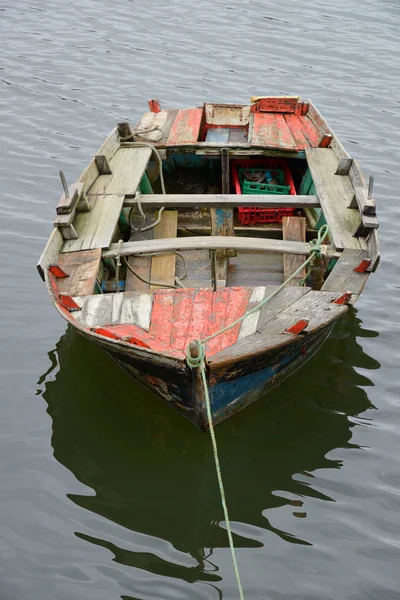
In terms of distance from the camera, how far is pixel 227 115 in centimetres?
952

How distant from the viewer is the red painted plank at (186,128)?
8.35 metres

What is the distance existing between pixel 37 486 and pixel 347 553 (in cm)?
248

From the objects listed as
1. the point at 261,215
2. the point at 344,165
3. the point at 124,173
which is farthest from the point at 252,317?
the point at 124,173

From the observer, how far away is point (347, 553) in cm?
450

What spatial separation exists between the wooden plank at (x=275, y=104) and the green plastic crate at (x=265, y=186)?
126 cm

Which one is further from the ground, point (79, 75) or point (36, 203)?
point (79, 75)

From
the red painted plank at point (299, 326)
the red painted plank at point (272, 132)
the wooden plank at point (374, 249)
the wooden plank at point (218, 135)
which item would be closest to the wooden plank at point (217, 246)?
the wooden plank at point (374, 249)

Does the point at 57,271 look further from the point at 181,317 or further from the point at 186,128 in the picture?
the point at 186,128

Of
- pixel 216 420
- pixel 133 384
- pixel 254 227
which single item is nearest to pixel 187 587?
pixel 216 420

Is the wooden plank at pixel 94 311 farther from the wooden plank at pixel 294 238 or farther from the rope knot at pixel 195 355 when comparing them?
the wooden plank at pixel 294 238

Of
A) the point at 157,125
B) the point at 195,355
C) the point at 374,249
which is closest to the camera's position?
the point at 195,355

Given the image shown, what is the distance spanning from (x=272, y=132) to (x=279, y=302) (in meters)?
4.03

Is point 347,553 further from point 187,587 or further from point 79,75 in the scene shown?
point 79,75

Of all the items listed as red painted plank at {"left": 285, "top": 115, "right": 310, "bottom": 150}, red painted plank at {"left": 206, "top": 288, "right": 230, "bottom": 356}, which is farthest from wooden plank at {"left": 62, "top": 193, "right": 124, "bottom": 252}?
red painted plank at {"left": 285, "top": 115, "right": 310, "bottom": 150}
